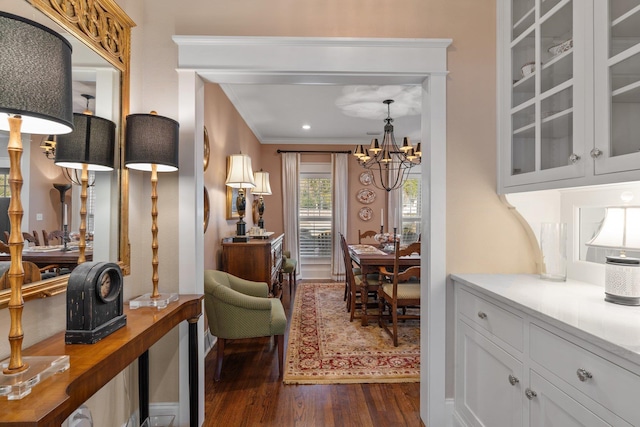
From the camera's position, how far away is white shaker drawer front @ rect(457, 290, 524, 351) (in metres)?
1.40

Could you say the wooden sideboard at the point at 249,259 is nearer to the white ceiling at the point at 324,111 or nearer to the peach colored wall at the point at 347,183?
the white ceiling at the point at 324,111

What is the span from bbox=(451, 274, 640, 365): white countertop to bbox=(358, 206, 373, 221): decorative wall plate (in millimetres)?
4612

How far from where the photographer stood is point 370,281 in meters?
3.91

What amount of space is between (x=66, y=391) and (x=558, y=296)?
6.09ft

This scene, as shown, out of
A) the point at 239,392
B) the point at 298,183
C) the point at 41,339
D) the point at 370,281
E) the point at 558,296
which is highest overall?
the point at 298,183

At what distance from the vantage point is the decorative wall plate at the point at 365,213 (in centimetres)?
655

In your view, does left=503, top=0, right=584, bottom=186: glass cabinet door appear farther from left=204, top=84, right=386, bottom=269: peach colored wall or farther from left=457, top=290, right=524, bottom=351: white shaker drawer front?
left=204, top=84, right=386, bottom=269: peach colored wall

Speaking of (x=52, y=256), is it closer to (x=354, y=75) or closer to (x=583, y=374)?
(x=354, y=75)

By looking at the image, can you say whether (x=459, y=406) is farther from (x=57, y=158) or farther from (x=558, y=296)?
(x=57, y=158)

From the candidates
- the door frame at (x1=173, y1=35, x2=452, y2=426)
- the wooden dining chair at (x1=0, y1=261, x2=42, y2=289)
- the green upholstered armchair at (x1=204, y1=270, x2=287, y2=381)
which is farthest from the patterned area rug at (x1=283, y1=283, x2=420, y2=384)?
the wooden dining chair at (x1=0, y1=261, x2=42, y2=289)

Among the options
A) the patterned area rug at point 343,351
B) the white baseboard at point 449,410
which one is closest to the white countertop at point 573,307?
the white baseboard at point 449,410

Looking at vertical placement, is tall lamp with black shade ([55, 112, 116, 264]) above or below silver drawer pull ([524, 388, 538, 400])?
above

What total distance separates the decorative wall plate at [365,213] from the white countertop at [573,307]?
4.61 m

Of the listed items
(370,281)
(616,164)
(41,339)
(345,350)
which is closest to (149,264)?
(41,339)
